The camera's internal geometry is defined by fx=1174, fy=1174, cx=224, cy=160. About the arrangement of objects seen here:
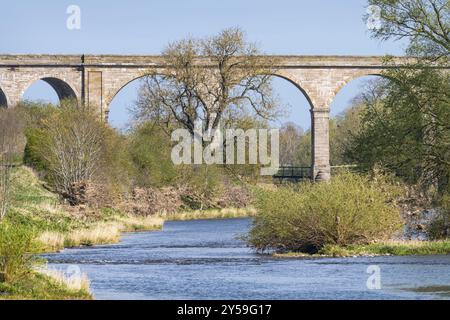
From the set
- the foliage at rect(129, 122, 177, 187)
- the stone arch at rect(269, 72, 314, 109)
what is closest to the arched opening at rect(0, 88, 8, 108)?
the foliage at rect(129, 122, 177, 187)

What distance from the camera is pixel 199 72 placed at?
59.4m

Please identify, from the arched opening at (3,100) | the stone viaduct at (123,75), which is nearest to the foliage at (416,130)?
the stone viaduct at (123,75)

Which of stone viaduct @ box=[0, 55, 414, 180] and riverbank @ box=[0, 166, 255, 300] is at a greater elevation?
stone viaduct @ box=[0, 55, 414, 180]

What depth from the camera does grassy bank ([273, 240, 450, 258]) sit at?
98.5 ft

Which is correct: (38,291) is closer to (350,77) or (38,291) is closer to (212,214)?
(212,214)

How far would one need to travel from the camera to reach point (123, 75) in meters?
63.2

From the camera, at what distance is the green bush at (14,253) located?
2194 cm

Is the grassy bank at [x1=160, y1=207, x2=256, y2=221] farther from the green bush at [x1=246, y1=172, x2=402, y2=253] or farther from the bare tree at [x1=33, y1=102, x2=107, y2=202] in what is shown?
the green bush at [x1=246, y1=172, x2=402, y2=253]

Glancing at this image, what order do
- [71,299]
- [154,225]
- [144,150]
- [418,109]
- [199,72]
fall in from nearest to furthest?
[71,299]
[418,109]
[154,225]
[144,150]
[199,72]

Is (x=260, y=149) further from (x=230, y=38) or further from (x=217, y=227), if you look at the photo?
(x=217, y=227)

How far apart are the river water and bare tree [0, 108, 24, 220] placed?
3490 millimetres

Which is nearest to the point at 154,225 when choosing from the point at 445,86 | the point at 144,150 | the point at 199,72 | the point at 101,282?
the point at 144,150

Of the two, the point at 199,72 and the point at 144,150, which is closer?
the point at 144,150
